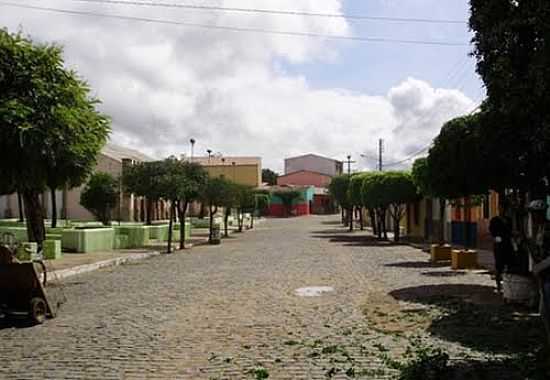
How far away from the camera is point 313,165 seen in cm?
Result: 13625

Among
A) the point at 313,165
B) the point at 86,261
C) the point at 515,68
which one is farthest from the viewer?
the point at 313,165

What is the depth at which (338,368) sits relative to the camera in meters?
7.55

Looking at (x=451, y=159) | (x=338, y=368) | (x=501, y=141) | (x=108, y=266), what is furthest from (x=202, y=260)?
(x=338, y=368)

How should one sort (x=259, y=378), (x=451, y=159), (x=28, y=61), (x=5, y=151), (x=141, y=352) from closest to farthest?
(x=259, y=378)
(x=141, y=352)
(x=5, y=151)
(x=28, y=61)
(x=451, y=159)

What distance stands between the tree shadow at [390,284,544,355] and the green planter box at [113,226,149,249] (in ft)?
65.4

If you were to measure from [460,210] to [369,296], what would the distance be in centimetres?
2012

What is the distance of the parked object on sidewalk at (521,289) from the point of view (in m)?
11.8

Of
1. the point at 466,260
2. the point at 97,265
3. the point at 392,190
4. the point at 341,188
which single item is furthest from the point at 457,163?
the point at 341,188

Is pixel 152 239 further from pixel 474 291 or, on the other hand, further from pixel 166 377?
pixel 166 377

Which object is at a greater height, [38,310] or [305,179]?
[305,179]

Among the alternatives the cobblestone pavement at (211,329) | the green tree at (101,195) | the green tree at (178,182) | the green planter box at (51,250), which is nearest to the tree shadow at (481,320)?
the cobblestone pavement at (211,329)

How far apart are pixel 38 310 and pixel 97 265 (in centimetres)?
1144

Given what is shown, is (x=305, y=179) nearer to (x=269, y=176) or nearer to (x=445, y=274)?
(x=269, y=176)

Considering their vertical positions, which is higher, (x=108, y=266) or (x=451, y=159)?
(x=451, y=159)
